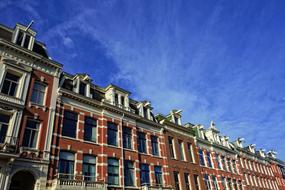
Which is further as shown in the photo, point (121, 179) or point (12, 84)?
point (121, 179)

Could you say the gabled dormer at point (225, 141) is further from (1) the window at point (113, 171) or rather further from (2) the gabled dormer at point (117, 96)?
(1) the window at point (113, 171)

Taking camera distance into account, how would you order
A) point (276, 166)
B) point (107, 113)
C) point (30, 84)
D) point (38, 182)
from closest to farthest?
point (38, 182)
point (30, 84)
point (107, 113)
point (276, 166)

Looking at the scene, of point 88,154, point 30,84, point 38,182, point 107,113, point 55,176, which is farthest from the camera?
point 107,113

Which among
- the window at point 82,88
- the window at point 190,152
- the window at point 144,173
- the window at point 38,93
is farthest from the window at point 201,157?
the window at point 38,93

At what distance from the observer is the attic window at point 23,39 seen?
2080 cm

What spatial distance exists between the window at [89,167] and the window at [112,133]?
2.97 m

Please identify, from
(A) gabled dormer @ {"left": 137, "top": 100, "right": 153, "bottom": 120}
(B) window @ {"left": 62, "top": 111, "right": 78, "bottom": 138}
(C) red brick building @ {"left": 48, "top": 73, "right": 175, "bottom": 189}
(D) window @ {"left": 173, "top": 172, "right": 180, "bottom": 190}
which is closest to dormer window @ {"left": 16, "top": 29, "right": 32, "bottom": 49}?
(C) red brick building @ {"left": 48, "top": 73, "right": 175, "bottom": 189}

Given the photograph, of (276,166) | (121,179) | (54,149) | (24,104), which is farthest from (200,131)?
(276,166)

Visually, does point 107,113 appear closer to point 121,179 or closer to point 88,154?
point 88,154

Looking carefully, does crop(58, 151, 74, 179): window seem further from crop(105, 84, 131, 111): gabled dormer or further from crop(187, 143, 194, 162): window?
crop(187, 143, 194, 162): window

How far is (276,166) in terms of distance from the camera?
5812cm

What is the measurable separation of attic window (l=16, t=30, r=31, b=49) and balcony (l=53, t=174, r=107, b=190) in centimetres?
1212

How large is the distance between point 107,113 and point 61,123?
555cm

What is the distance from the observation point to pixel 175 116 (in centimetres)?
3481
